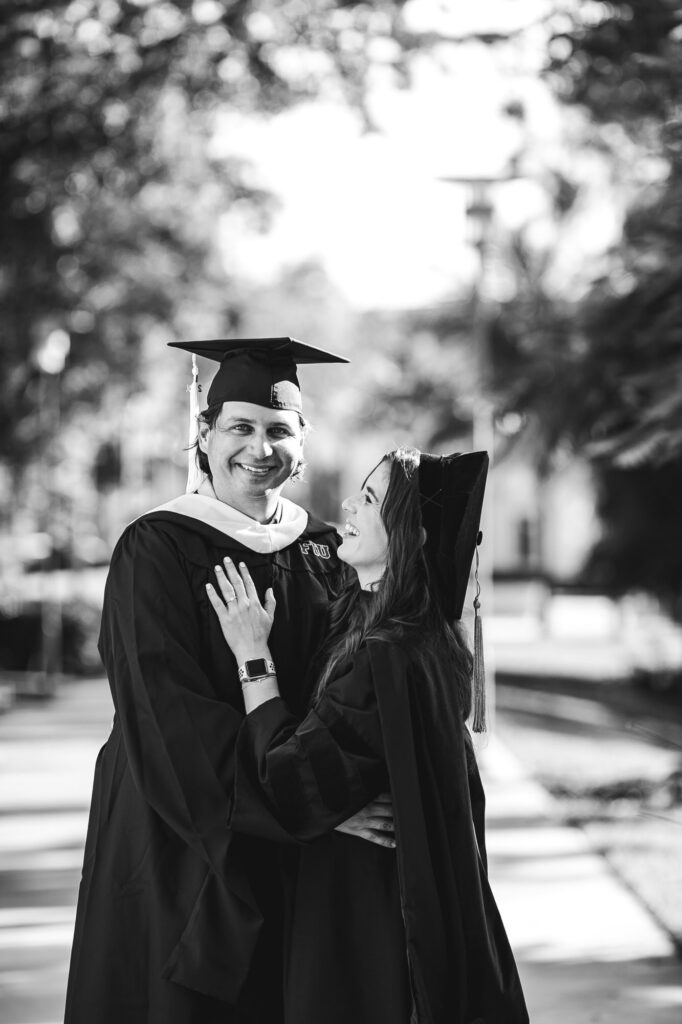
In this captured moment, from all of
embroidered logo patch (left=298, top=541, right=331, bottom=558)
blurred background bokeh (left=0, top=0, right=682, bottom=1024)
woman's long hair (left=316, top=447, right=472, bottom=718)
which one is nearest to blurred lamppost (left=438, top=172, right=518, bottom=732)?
blurred background bokeh (left=0, top=0, right=682, bottom=1024)

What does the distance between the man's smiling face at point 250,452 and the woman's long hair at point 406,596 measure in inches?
13.7

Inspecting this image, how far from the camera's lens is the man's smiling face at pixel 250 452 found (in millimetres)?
3145

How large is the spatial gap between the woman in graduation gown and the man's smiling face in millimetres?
252

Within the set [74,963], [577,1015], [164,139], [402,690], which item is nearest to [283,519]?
[402,690]

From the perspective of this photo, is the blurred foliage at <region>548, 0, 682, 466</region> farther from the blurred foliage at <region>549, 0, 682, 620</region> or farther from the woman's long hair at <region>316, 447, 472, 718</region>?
the woman's long hair at <region>316, 447, 472, 718</region>

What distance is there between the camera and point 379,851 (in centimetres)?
290

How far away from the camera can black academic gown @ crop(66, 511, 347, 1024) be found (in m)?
2.83

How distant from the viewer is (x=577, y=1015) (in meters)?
4.60

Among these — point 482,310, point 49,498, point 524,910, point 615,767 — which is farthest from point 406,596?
point 49,498

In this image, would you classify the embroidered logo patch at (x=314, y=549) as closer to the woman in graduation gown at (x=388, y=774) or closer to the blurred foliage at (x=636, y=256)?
the woman in graduation gown at (x=388, y=774)

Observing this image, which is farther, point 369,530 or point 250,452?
point 250,452

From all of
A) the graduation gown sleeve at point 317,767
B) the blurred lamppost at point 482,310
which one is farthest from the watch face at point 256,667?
the blurred lamppost at point 482,310

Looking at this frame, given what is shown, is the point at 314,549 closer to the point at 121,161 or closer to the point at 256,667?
the point at 256,667

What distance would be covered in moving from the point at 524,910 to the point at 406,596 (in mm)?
3514
